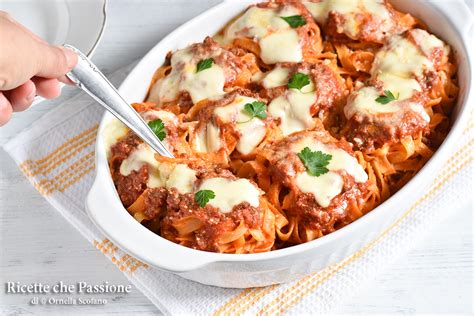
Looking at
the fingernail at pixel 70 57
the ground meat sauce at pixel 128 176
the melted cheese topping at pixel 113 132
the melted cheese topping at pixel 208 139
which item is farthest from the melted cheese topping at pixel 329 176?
the fingernail at pixel 70 57

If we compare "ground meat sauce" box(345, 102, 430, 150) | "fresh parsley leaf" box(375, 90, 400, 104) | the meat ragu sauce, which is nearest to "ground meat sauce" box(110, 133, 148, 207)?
the meat ragu sauce

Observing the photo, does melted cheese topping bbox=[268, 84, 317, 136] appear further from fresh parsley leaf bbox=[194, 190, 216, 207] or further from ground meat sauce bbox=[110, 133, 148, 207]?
ground meat sauce bbox=[110, 133, 148, 207]

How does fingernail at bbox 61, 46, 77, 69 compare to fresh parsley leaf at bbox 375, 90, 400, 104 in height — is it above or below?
above

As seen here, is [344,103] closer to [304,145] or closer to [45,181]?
[304,145]

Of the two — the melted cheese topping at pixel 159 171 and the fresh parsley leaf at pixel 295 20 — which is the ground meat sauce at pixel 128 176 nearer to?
the melted cheese topping at pixel 159 171

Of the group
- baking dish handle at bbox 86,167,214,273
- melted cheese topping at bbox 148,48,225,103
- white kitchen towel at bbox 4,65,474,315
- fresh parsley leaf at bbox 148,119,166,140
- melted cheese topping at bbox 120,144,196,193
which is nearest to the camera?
baking dish handle at bbox 86,167,214,273

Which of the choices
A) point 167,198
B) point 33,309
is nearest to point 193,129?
point 167,198

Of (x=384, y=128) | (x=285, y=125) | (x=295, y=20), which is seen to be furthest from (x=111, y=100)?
(x=384, y=128)
